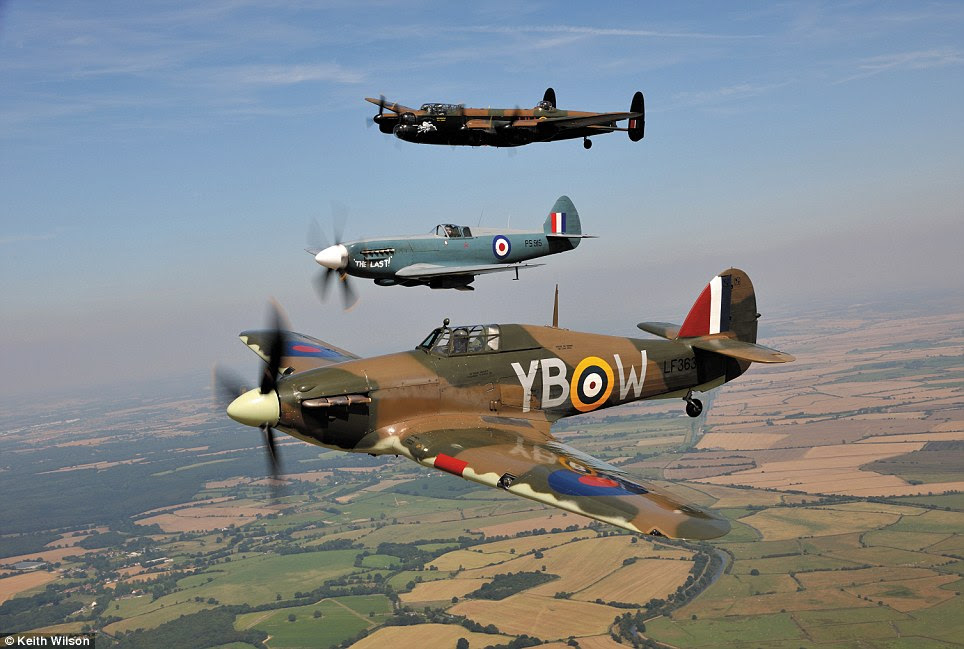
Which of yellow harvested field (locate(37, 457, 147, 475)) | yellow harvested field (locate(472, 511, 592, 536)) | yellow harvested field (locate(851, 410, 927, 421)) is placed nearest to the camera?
yellow harvested field (locate(472, 511, 592, 536))

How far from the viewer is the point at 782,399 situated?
481 ft

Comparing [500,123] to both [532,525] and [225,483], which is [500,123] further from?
[225,483]

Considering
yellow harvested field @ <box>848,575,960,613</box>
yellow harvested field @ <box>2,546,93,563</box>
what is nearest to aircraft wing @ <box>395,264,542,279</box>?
yellow harvested field @ <box>848,575,960,613</box>

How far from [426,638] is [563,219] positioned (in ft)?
121

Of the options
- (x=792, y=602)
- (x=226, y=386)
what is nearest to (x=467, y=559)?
(x=792, y=602)

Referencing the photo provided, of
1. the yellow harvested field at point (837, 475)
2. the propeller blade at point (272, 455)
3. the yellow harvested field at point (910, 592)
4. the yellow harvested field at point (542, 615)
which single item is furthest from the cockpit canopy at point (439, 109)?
the yellow harvested field at point (837, 475)

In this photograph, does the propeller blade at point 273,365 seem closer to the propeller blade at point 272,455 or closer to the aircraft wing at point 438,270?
the propeller blade at point 272,455

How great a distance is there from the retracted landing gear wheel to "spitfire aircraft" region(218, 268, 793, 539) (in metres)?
0.06

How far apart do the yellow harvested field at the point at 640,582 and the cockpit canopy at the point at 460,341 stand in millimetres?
48996

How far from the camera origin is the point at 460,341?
16844 mm

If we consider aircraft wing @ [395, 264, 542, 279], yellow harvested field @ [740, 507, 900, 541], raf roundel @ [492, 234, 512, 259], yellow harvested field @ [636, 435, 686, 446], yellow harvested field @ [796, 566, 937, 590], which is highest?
raf roundel @ [492, 234, 512, 259]

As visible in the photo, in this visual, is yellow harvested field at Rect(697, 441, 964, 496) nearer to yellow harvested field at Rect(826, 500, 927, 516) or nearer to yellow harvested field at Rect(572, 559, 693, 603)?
yellow harvested field at Rect(826, 500, 927, 516)

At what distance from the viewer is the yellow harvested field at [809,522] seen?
240 feet

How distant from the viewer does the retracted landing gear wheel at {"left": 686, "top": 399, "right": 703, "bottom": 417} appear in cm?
1984
